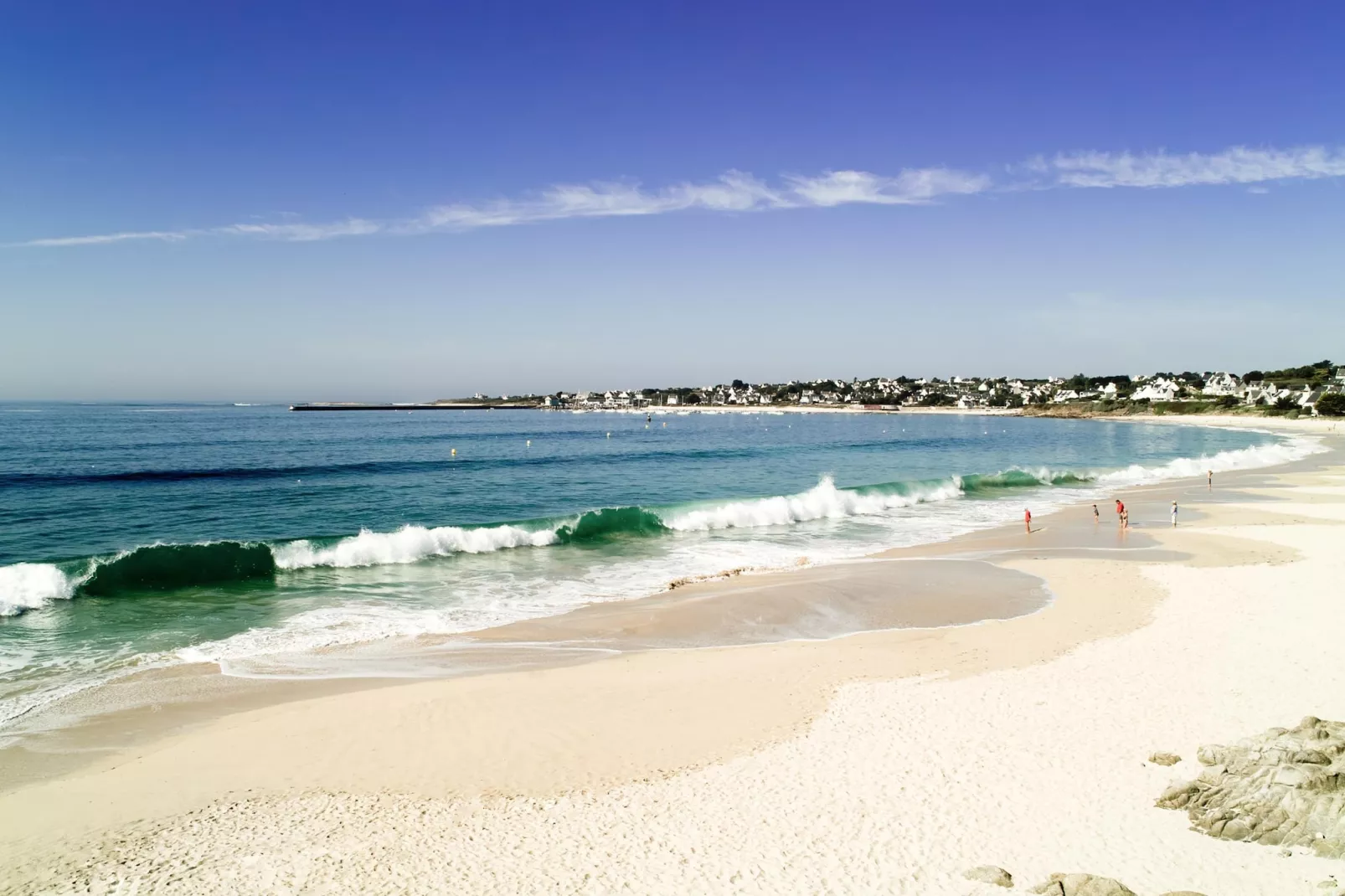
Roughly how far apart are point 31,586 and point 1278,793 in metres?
22.6

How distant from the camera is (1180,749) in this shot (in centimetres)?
802

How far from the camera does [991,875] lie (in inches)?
231

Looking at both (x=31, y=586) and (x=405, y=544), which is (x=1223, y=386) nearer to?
(x=405, y=544)

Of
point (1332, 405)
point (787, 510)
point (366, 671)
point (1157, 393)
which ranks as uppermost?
point (1157, 393)

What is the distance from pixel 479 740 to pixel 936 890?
5.43 m

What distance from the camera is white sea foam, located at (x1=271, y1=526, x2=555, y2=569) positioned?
69.8 ft

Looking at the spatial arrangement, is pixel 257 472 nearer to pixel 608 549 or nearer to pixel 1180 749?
pixel 608 549

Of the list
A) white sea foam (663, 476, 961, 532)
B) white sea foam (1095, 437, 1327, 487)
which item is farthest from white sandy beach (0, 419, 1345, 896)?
white sea foam (1095, 437, 1327, 487)

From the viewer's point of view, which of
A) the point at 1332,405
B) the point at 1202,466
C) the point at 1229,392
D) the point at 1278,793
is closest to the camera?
the point at 1278,793

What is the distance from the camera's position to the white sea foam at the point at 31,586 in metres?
16.4

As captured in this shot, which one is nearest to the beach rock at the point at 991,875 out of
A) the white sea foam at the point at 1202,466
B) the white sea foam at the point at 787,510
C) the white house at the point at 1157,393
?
the white sea foam at the point at 787,510

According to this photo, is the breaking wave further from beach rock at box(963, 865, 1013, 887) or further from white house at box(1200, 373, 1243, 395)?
white house at box(1200, 373, 1243, 395)

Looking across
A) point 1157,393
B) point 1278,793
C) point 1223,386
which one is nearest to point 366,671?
point 1278,793

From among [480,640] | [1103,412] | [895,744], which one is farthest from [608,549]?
[1103,412]
